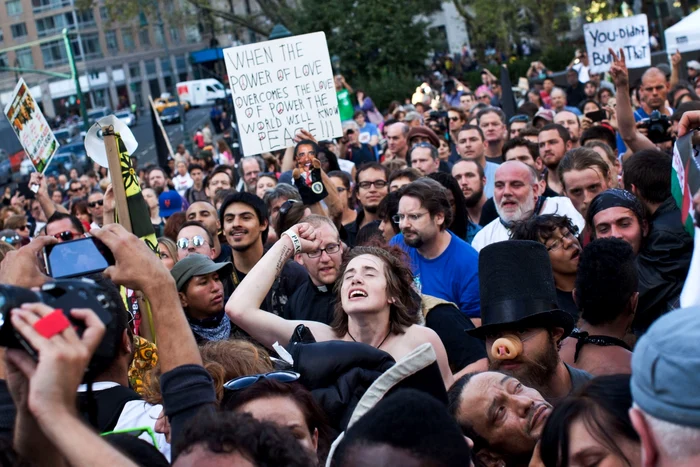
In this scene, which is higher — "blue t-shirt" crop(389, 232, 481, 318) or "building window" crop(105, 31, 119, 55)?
"building window" crop(105, 31, 119, 55)

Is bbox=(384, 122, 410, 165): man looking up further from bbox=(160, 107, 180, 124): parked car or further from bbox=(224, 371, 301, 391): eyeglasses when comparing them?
bbox=(160, 107, 180, 124): parked car

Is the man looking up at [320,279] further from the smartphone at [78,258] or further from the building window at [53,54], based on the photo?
the building window at [53,54]

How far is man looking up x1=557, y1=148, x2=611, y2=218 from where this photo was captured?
679 centimetres

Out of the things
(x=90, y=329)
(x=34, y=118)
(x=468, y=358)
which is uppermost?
(x=34, y=118)

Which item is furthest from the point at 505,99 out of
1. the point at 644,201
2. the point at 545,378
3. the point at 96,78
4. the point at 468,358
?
the point at 96,78

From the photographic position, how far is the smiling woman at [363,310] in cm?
489

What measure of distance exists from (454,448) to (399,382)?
77 cm

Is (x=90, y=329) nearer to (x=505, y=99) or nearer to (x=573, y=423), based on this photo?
(x=573, y=423)

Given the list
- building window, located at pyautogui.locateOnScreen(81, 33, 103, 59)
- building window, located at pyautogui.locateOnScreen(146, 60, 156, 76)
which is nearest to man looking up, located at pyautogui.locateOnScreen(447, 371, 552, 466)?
building window, located at pyautogui.locateOnScreen(81, 33, 103, 59)

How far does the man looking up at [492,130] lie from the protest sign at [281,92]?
1.73m

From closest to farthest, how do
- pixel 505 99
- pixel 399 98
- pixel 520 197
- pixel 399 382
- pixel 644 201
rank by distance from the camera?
pixel 399 382, pixel 644 201, pixel 520 197, pixel 505 99, pixel 399 98

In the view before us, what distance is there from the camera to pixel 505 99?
14.8m

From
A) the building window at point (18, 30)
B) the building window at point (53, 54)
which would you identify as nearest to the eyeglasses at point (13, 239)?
the building window at point (53, 54)

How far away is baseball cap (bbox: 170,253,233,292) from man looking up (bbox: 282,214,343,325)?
49 cm
